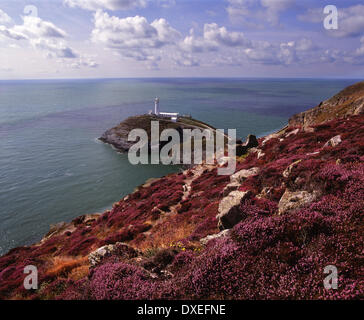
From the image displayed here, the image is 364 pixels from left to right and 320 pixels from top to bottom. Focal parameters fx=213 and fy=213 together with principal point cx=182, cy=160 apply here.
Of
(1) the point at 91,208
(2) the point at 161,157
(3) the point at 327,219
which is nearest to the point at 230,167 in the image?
(3) the point at 327,219

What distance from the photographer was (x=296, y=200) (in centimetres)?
931

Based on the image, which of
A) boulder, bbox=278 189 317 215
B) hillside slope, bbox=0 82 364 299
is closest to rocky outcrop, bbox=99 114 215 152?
hillside slope, bbox=0 82 364 299

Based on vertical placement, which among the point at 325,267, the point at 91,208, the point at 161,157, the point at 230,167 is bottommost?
the point at 91,208

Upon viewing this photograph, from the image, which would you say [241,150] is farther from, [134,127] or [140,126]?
[140,126]

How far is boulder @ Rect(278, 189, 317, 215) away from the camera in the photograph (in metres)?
8.85

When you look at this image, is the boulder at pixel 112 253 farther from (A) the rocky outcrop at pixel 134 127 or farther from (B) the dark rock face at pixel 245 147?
(A) the rocky outcrop at pixel 134 127

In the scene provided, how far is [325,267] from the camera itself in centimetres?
532

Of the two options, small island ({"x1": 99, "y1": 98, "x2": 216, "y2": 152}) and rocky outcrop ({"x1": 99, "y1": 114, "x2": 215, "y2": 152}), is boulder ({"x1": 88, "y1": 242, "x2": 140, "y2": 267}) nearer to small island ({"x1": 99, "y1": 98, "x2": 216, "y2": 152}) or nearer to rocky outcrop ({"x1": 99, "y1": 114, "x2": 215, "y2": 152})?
rocky outcrop ({"x1": 99, "y1": 114, "x2": 215, "y2": 152})

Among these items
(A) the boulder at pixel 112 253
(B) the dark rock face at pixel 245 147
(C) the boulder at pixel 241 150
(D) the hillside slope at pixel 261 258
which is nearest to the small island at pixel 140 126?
(B) the dark rock face at pixel 245 147

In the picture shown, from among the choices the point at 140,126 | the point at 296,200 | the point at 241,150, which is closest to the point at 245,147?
the point at 241,150

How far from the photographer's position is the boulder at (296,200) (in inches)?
348

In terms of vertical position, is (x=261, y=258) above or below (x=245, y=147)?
above

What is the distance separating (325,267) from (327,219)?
1.92 meters
